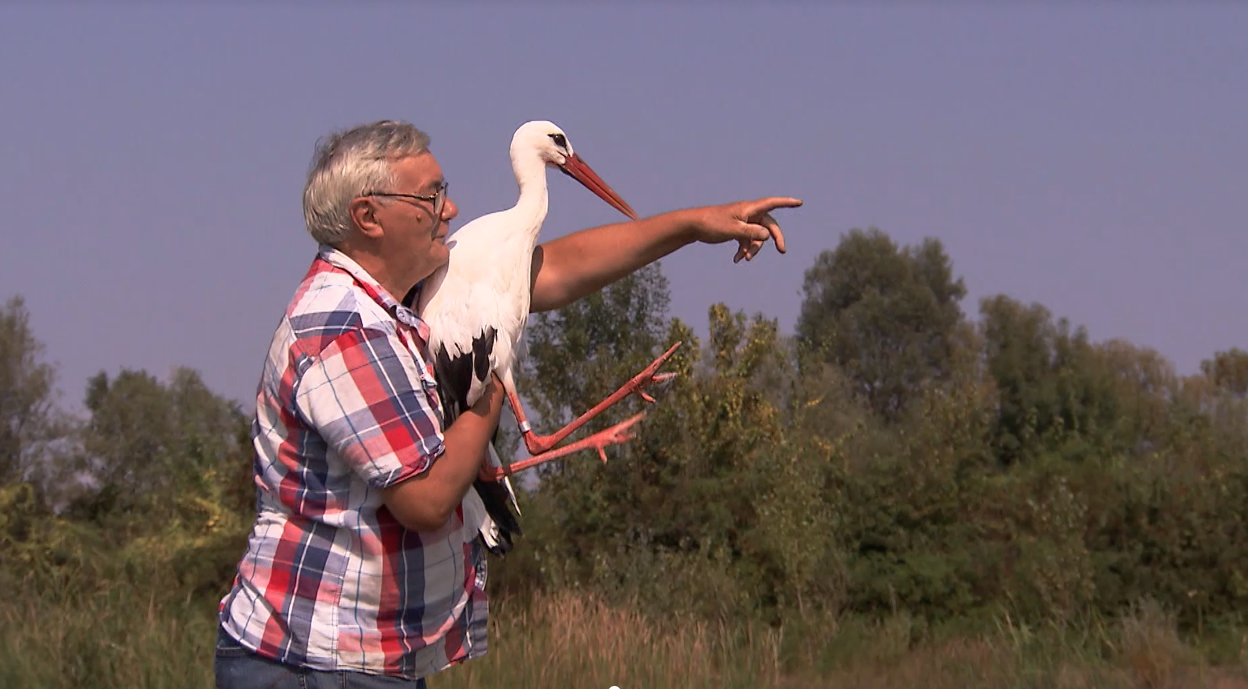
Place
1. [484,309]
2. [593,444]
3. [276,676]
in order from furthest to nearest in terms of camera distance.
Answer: [593,444] → [484,309] → [276,676]

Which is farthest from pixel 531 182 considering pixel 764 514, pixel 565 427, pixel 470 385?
pixel 764 514

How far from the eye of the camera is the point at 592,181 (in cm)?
429

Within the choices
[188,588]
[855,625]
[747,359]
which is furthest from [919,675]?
[188,588]

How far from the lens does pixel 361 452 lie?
2279 mm

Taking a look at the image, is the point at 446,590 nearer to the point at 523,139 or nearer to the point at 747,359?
the point at 523,139

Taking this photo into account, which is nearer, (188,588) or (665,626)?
(665,626)

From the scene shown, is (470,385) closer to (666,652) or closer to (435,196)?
(435,196)

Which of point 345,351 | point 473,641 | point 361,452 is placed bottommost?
point 473,641

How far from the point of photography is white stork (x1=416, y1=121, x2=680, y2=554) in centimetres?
296

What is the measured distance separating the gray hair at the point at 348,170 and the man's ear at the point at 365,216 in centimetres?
1

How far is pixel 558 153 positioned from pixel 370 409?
1961 mm

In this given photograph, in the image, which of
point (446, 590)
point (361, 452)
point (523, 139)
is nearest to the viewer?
point (361, 452)

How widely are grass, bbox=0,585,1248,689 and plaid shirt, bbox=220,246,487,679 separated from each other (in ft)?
13.5

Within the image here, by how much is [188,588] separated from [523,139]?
29.5ft
